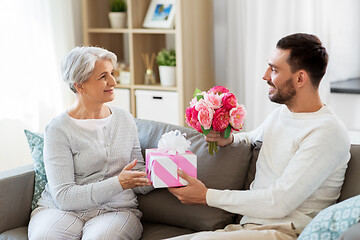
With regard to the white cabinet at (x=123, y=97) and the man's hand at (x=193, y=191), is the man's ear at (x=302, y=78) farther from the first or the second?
the white cabinet at (x=123, y=97)

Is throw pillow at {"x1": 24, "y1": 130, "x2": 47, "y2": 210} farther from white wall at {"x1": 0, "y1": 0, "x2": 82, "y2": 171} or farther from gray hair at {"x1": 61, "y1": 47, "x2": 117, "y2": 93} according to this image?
white wall at {"x1": 0, "y1": 0, "x2": 82, "y2": 171}

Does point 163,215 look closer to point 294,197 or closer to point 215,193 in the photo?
point 215,193

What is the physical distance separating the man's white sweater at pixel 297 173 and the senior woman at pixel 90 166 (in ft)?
1.29

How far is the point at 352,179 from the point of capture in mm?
2008

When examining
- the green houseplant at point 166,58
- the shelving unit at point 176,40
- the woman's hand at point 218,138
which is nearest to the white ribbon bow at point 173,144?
the woman's hand at point 218,138

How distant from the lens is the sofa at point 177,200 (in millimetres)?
2207

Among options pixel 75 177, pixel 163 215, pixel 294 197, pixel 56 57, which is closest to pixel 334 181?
pixel 294 197

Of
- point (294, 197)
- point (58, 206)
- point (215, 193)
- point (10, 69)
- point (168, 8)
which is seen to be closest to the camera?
point (294, 197)

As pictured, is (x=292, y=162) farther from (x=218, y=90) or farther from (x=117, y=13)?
(x=117, y=13)

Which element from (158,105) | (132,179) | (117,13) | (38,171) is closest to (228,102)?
(132,179)

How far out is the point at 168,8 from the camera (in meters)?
3.77

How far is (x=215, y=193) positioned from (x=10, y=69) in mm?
2013

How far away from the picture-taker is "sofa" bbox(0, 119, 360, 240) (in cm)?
221

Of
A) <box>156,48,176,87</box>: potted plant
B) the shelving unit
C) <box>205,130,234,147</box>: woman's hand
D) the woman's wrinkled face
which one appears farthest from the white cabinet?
<box>205,130,234,147</box>: woman's hand
